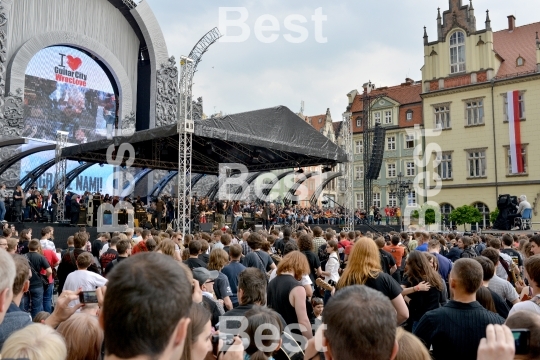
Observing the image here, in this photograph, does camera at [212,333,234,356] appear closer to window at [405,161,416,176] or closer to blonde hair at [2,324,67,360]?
blonde hair at [2,324,67,360]

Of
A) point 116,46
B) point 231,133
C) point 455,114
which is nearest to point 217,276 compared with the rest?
point 231,133

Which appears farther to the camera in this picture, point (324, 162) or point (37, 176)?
point (37, 176)

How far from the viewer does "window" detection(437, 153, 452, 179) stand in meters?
35.2

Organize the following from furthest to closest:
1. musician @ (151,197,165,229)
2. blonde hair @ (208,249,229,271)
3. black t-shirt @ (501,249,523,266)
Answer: musician @ (151,197,165,229), black t-shirt @ (501,249,523,266), blonde hair @ (208,249,229,271)

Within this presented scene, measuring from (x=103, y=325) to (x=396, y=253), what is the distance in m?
7.71

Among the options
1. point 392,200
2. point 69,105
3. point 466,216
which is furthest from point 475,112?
point 69,105

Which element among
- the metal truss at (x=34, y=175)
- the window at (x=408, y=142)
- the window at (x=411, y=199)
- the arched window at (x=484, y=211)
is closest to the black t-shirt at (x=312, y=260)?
the metal truss at (x=34, y=175)

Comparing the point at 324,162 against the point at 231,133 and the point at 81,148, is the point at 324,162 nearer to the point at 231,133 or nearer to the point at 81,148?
the point at 231,133

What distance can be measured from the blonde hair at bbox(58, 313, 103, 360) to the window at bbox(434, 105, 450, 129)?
36.3 meters

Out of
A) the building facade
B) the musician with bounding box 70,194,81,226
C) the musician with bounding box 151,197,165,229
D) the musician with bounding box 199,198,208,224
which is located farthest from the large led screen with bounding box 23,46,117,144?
the building facade

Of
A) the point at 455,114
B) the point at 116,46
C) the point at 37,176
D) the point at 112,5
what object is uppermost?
the point at 112,5

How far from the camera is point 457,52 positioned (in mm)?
35031

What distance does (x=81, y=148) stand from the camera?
1903cm

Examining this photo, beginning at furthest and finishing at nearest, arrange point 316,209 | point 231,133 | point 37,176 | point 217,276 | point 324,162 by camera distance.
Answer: point 316,209 < point 37,176 < point 324,162 < point 231,133 < point 217,276
